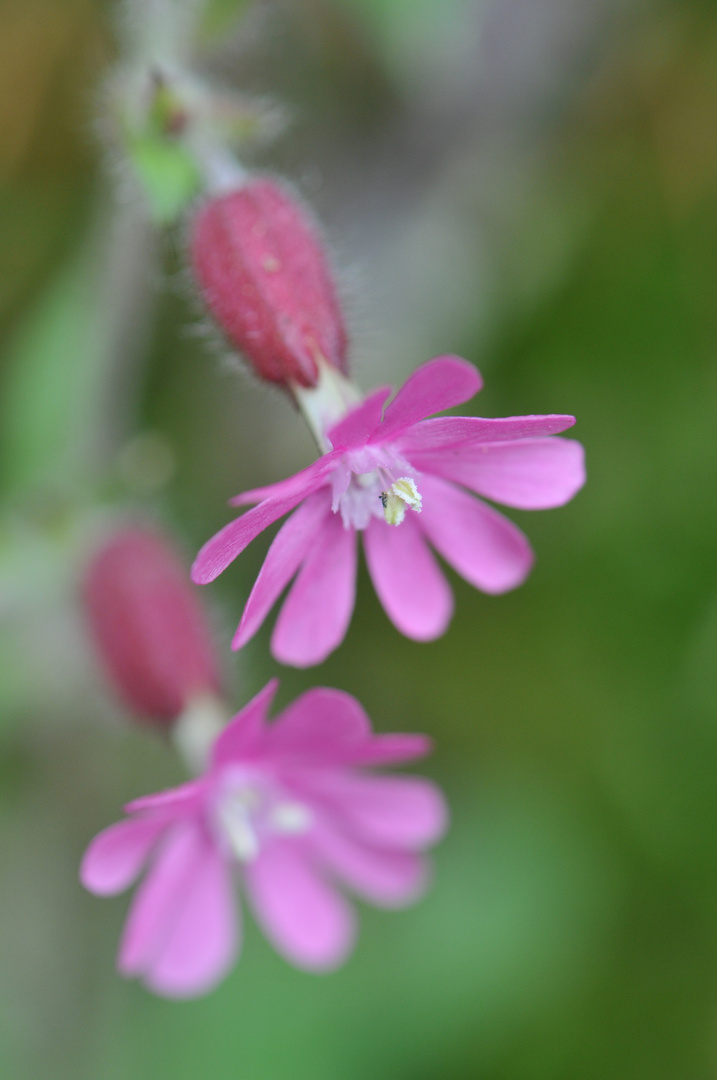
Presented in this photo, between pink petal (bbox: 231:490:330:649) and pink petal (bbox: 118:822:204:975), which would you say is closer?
pink petal (bbox: 231:490:330:649)

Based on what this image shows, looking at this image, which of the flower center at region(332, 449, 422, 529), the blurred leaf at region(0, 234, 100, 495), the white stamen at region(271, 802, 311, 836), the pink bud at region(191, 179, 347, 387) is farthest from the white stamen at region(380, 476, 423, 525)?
the blurred leaf at region(0, 234, 100, 495)

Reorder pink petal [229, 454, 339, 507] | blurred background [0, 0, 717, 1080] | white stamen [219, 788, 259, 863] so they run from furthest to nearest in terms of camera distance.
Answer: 1. blurred background [0, 0, 717, 1080]
2. white stamen [219, 788, 259, 863]
3. pink petal [229, 454, 339, 507]

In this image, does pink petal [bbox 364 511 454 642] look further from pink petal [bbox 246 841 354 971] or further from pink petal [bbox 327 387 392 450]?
pink petal [bbox 246 841 354 971]

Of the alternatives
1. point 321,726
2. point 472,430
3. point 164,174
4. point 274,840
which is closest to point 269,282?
point 164,174

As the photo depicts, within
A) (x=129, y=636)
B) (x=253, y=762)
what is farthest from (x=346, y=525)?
(x=129, y=636)

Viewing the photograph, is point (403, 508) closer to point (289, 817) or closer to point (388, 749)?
point (388, 749)

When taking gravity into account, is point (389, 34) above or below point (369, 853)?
above

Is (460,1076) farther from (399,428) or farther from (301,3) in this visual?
(301,3)

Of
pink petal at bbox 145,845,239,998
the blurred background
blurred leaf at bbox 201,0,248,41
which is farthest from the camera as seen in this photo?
the blurred background
